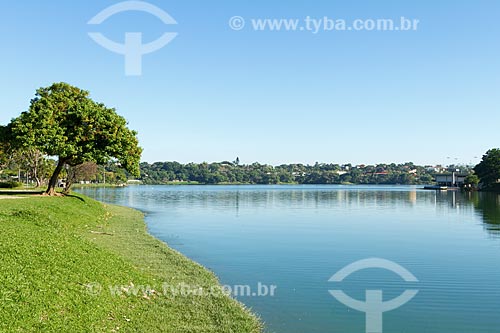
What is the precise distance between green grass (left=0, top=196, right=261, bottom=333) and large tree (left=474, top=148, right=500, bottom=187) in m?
148

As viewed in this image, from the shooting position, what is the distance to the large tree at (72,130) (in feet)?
138

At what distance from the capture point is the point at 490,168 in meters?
146

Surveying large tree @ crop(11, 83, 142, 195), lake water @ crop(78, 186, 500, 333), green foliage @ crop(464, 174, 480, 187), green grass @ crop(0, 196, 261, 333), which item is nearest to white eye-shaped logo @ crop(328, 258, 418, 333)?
lake water @ crop(78, 186, 500, 333)

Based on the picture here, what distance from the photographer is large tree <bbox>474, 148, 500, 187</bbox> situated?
144m

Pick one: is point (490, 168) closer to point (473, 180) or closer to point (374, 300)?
point (473, 180)

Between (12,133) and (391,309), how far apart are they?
4094cm

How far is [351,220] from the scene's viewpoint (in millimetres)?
52031

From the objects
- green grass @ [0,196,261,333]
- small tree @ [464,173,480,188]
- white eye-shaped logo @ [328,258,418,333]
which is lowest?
white eye-shaped logo @ [328,258,418,333]

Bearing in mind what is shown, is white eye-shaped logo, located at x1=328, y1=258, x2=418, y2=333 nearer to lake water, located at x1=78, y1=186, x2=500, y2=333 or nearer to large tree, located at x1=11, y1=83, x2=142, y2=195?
lake water, located at x1=78, y1=186, x2=500, y2=333

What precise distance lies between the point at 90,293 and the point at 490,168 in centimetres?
15778

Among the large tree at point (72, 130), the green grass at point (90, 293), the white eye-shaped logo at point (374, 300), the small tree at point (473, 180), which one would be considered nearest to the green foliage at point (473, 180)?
the small tree at point (473, 180)

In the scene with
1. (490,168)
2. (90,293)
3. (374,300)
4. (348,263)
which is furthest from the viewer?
(490,168)

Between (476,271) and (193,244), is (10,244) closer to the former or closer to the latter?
(193,244)

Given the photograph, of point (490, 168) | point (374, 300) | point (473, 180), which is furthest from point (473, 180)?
point (374, 300)
